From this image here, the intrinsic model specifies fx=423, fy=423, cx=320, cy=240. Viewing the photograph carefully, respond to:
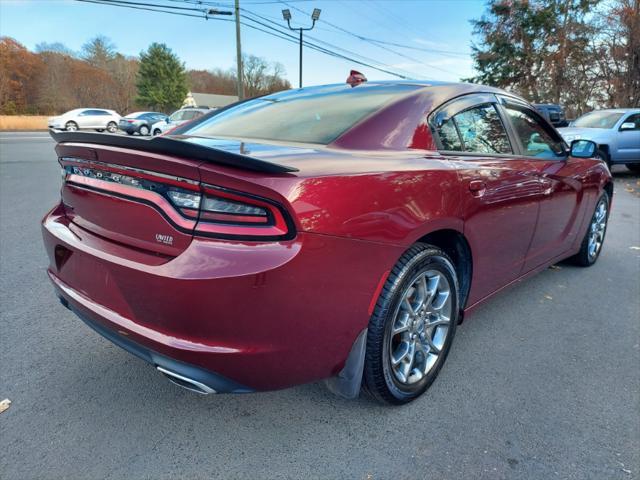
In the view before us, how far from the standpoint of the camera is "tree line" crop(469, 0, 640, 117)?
19.3 metres

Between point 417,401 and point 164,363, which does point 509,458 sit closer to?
point 417,401


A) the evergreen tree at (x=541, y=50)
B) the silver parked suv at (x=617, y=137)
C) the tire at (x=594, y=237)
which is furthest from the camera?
the evergreen tree at (x=541, y=50)

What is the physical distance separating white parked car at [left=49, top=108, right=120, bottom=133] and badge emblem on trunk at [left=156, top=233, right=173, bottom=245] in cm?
2852

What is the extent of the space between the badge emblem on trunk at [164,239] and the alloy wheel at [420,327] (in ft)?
3.38

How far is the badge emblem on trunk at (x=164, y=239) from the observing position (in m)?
1.49

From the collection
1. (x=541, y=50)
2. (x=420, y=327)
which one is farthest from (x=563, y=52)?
(x=420, y=327)

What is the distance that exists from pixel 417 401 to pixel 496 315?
132 centimetres

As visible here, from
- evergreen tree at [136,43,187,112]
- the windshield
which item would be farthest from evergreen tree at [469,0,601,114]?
evergreen tree at [136,43,187,112]

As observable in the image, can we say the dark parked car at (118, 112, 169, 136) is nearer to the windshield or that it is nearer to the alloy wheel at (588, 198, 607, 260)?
the windshield

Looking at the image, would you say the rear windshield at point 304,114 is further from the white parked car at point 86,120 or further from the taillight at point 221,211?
the white parked car at point 86,120

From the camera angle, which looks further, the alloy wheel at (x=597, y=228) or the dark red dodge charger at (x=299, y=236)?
the alloy wheel at (x=597, y=228)

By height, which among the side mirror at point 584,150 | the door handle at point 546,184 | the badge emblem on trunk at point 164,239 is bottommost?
the door handle at point 546,184

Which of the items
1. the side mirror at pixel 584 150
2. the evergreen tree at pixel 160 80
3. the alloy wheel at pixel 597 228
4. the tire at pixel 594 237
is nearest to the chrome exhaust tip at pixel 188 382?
Result: the side mirror at pixel 584 150

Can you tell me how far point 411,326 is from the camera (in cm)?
209
